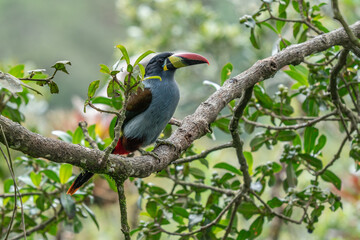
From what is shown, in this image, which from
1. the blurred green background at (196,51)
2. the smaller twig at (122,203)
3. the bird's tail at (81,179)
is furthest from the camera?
the blurred green background at (196,51)

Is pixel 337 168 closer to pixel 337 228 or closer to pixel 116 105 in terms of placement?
pixel 337 228

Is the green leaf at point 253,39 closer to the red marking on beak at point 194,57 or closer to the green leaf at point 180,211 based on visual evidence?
the red marking on beak at point 194,57

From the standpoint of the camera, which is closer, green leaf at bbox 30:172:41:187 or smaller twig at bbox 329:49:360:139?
smaller twig at bbox 329:49:360:139

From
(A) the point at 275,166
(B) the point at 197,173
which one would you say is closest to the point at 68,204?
(B) the point at 197,173

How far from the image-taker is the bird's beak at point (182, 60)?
8.65ft

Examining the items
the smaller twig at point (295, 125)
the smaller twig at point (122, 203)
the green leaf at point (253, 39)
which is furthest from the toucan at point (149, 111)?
the smaller twig at point (122, 203)

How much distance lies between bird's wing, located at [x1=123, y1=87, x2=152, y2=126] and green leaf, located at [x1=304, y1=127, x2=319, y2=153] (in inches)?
35.2

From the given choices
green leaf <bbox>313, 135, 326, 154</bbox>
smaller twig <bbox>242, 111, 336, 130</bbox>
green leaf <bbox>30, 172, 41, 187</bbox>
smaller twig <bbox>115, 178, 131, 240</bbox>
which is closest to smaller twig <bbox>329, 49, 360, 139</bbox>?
smaller twig <bbox>242, 111, 336, 130</bbox>

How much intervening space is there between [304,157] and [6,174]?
252 cm

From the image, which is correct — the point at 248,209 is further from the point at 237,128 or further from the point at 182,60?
the point at 182,60

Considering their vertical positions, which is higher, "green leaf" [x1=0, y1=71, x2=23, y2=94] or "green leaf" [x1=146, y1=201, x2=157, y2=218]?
"green leaf" [x1=0, y1=71, x2=23, y2=94]

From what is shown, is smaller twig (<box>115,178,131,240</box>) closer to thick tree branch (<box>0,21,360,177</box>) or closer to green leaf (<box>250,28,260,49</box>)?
thick tree branch (<box>0,21,360,177</box>)

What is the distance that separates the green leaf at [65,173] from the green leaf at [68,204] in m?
0.08

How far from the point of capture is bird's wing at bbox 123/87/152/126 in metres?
2.54
